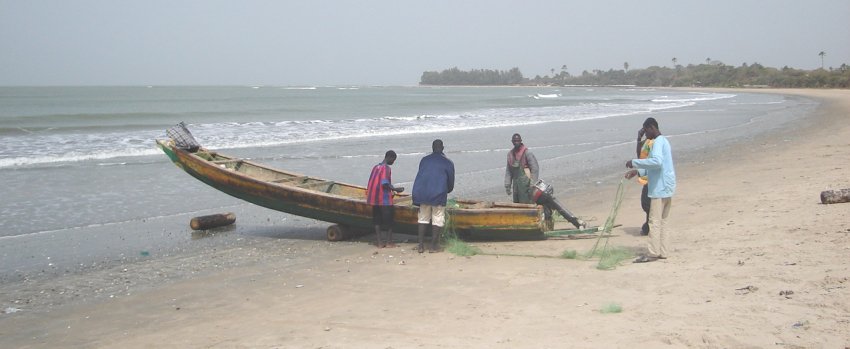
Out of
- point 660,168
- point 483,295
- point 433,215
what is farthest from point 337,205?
point 660,168

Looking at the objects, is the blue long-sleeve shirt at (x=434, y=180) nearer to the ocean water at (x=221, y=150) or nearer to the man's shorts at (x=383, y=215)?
the man's shorts at (x=383, y=215)

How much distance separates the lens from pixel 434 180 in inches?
360

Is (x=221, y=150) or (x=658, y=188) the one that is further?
(x=221, y=150)

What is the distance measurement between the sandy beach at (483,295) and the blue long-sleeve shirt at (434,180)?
734 millimetres

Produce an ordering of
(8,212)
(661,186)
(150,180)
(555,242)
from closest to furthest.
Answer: (661,186)
(555,242)
(8,212)
(150,180)

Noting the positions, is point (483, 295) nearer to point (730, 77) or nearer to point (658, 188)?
point (658, 188)

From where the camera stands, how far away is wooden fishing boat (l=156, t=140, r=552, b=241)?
9344 millimetres

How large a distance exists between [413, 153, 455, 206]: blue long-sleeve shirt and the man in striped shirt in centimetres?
48

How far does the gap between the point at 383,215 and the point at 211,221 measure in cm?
312

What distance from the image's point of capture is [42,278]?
853 cm

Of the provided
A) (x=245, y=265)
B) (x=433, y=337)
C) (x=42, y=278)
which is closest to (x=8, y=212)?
(x=42, y=278)

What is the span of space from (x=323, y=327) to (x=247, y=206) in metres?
7.76

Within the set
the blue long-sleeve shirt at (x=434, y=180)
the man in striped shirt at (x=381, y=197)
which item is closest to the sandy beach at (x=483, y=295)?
the man in striped shirt at (x=381, y=197)

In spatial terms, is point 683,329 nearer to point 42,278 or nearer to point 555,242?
point 555,242
